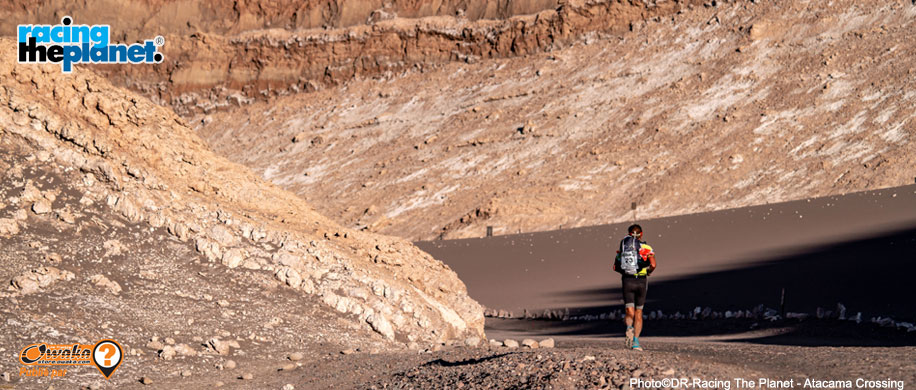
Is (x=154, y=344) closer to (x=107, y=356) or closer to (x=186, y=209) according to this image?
(x=107, y=356)

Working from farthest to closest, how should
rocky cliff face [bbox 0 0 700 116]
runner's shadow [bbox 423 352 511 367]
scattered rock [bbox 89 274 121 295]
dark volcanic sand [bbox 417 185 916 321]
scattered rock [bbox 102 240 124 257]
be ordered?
rocky cliff face [bbox 0 0 700 116]
dark volcanic sand [bbox 417 185 916 321]
scattered rock [bbox 102 240 124 257]
scattered rock [bbox 89 274 121 295]
runner's shadow [bbox 423 352 511 367]

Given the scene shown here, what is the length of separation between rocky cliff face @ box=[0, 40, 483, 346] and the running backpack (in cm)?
239

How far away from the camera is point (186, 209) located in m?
10.7

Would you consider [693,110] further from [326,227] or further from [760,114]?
[326,227]

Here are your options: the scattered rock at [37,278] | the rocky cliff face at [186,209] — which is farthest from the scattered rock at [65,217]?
the scattered rock at [37,278]

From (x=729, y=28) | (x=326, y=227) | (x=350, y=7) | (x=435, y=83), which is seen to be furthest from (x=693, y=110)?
(x=326, y=227)

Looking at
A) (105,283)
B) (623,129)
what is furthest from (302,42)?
(105,283)

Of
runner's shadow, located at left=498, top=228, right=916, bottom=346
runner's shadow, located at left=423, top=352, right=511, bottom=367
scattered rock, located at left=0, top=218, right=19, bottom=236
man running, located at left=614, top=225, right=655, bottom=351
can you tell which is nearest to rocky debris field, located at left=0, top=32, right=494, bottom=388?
scattered rock, located at left=0, top=218, right=19, bottom=236

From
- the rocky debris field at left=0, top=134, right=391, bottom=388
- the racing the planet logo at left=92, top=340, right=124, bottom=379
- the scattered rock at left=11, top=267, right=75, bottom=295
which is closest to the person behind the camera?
the racing the planet logo at left=92, top=340, right=124, bottom=379

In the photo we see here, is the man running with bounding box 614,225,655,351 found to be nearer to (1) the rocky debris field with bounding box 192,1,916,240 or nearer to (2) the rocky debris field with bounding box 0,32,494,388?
(2) the rocky debris field with bounding box 0,32,494,388

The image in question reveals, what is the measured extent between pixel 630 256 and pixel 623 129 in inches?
1261

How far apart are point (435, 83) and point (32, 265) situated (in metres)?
42.5

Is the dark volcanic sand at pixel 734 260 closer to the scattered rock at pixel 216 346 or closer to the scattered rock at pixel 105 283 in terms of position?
the scattered rock at pixel 216 346

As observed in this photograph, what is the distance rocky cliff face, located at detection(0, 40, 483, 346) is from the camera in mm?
10242
